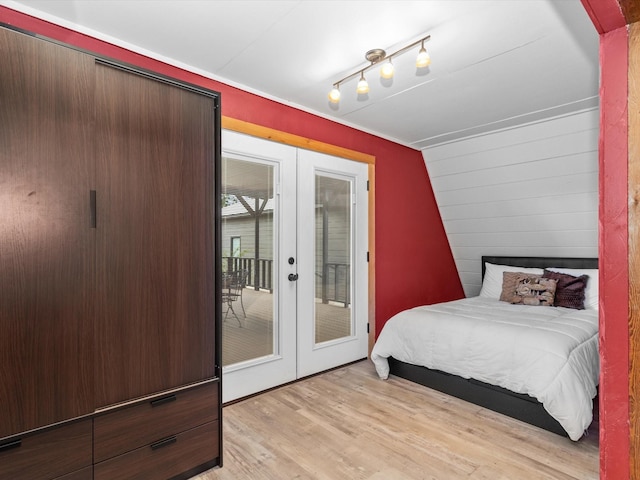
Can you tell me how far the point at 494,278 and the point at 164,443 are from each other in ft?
13.1

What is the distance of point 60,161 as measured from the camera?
5.01 ft

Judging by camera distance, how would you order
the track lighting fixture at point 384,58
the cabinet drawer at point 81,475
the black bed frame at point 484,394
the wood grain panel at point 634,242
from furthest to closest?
1. the black bed frame at point 484,394
2. the track lighting fixture at point 384,58
3. the cabinet drawer at point 81,475
4. the wood grain panel at point 634,242

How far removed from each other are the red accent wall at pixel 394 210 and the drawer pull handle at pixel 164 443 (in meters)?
2.20

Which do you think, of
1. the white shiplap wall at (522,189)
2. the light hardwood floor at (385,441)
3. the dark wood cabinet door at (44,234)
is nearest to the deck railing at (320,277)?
the light hardwood floor at (385,441)

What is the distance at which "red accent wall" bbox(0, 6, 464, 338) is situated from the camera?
3047 millimetres

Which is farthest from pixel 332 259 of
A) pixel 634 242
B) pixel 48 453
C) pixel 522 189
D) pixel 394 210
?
pixel 634 242

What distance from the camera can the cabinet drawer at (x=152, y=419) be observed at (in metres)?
1.65

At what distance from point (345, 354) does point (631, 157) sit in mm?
3013

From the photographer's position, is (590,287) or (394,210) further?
(394,210)

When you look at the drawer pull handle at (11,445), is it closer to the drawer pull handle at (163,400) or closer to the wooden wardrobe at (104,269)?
the wooden wardrobe at (104,269)

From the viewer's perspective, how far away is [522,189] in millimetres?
4090

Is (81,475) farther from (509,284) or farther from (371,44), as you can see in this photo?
(509,284)

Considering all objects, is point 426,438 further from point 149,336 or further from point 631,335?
point 149,336

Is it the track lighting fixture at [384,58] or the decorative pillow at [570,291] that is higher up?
the track lighting fixture at [384,58]
